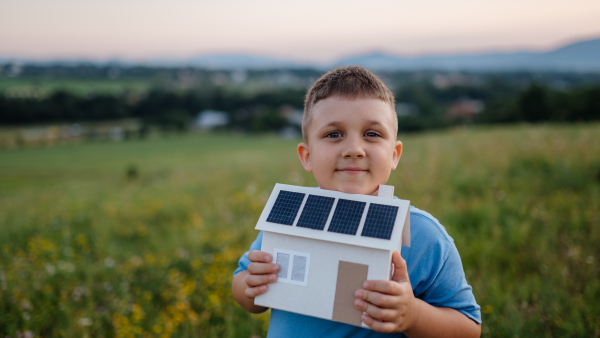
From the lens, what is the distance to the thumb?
1222mm

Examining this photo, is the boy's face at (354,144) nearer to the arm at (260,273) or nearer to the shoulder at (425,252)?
the shoulder at (425,252)

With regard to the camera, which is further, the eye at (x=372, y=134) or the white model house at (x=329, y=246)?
the eye at (x=372, y=134)

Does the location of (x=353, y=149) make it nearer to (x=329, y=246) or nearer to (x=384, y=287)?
(x=329, y=246)

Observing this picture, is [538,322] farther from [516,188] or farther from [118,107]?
[118,107]

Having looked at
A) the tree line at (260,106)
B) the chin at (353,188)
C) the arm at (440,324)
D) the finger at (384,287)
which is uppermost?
the chin at (353,188)

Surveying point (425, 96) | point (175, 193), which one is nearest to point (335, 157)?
point (175, 193)

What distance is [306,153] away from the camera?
169 cm

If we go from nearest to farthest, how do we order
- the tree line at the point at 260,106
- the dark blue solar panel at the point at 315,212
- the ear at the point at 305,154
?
the dark blue solar panel at the point at 315,212, the ear at the point at 305,154, the tree line at the point at 260,106

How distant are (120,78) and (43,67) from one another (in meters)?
27.2

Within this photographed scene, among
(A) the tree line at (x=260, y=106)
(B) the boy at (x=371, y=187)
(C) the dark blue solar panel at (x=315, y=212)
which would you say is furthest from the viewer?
(A) the tree line at (x=260, y=106)

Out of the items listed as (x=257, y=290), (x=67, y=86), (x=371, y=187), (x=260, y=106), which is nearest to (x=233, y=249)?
(x=257, y=290)

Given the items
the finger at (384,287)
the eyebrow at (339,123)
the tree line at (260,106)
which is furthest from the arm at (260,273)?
the tree line at (260,106)

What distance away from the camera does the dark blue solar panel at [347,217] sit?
3.98ft

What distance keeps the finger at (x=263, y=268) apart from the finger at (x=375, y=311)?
32 cm
